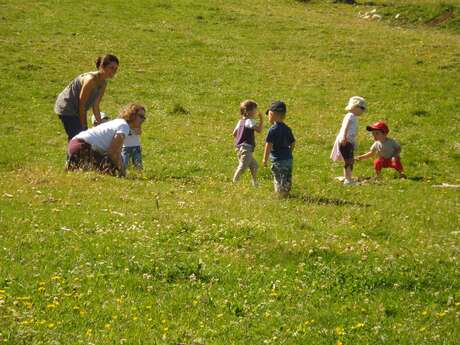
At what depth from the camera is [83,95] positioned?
17484mm

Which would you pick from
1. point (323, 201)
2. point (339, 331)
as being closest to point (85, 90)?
point (323, 201)

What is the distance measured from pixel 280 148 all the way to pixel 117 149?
3621 mm

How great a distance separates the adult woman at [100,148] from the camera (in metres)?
16.7

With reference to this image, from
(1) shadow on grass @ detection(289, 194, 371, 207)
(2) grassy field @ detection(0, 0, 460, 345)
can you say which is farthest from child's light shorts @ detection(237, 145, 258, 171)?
(1) shadow on grass @ detection(289, 194, 371, 207)

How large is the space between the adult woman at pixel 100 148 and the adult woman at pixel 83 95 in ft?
3.25

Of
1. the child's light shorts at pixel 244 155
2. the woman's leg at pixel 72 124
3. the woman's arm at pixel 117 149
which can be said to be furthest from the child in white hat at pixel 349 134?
the woman's leg at pixel 72 124

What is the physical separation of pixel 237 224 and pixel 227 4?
3956cm

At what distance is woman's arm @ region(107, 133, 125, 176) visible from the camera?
16.5 metres

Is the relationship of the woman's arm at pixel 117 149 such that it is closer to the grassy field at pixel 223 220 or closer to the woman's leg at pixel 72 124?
the grassy field at pixel 223 220

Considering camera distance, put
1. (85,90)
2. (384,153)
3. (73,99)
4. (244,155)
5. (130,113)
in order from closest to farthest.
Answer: (130,113) → (85,90) → (73,99) → (244,155) → (384,153)

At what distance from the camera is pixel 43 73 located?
33.1 meters

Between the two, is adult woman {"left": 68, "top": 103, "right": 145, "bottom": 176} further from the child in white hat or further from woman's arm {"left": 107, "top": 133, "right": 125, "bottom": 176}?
the child in white hat

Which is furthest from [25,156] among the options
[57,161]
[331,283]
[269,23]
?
[269,23]

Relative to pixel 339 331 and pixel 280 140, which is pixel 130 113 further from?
pixel 339 331
